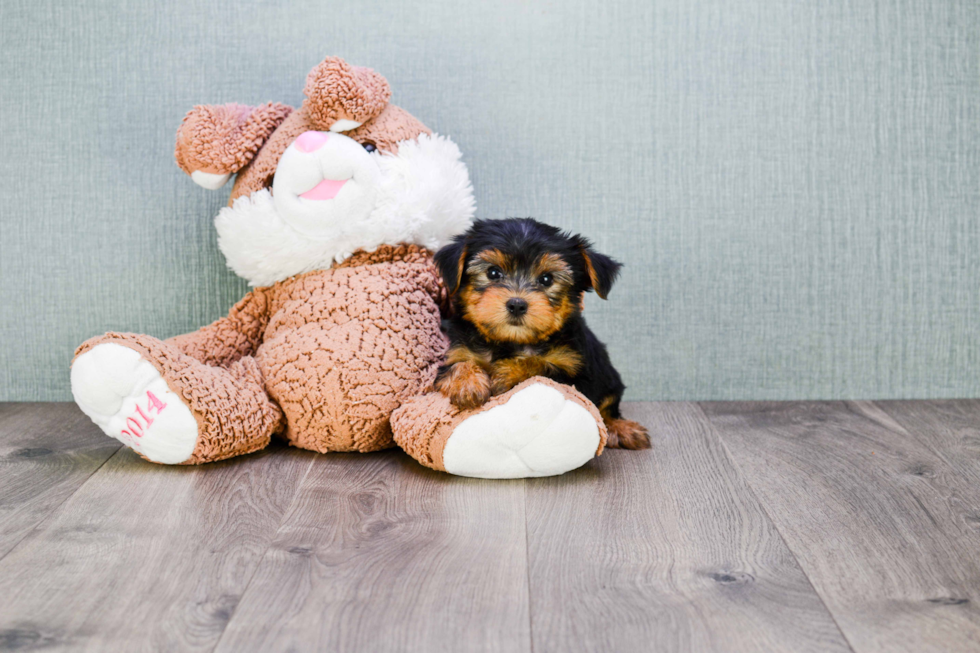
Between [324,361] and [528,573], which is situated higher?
[324,361]

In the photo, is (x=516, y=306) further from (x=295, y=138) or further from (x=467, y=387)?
(x=295, y=138)

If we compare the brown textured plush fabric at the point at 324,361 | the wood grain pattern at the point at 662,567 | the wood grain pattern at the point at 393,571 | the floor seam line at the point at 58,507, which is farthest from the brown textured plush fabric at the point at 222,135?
the wood grain pattern at the point at 662,567

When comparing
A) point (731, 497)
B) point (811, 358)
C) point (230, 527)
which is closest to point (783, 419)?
point (811, 358)

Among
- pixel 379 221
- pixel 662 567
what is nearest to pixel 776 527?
pixel 662 567

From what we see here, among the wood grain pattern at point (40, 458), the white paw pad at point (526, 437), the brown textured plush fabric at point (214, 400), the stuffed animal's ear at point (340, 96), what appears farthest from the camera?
the stuffed animal's ear at point (340, 96)

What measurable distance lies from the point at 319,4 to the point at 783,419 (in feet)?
6.86

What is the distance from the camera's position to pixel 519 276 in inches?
81.4

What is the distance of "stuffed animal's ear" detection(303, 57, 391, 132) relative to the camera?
2.23m

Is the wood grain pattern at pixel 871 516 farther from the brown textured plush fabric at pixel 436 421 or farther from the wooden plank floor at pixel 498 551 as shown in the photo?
the brown textured plush fabric at pixel 436 421

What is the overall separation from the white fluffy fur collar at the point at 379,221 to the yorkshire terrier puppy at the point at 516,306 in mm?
201

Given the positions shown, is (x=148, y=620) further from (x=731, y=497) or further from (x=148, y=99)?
(x=148, y=99)

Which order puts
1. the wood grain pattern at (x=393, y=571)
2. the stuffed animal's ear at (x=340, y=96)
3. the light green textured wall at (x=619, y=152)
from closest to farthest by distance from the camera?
the wood grain pattern at (x=393, y=571), the stuffed animal's ear at (x=340, y=96), the light green textured wall at (x=619, y=152)

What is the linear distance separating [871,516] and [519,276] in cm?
99

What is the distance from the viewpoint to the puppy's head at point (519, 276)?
202 cm
